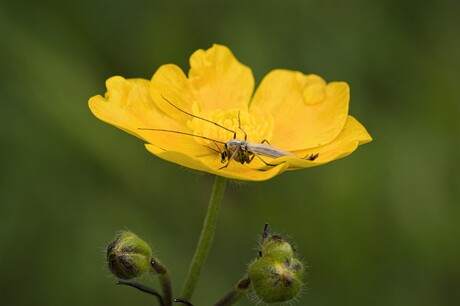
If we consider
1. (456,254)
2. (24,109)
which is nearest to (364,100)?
(456,254)

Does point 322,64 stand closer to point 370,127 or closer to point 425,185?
point 370,127

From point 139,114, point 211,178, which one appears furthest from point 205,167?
point 211,178

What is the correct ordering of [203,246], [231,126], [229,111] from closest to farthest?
[203,246] < [231,126] < [229,111]

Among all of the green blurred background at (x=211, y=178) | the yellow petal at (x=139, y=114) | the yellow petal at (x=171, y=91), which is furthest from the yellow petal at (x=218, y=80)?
the green blurred background at (x=211, y=178)

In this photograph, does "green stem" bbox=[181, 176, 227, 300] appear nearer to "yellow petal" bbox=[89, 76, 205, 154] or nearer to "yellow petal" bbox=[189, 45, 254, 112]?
"yellow petal" bbox=[89, 76, 205, 154]

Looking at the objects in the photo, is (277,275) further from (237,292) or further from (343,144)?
(343,144)
